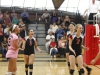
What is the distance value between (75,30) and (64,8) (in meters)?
17.5

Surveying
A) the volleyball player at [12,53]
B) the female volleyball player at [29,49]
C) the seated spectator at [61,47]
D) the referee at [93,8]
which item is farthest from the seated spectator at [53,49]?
the volleyball player at [12,53]

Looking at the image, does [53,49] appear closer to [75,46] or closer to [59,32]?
[59,32]

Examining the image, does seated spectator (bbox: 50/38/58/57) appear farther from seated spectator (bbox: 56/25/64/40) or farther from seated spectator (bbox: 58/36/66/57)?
seated spectator (bbox: 56/25/64/40)

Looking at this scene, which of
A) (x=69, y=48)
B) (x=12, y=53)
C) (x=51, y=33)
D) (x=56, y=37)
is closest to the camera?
(x=12, y=53)

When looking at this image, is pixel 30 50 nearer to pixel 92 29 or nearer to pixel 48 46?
pixel 92 29

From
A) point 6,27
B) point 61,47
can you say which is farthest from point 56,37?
point 6,27

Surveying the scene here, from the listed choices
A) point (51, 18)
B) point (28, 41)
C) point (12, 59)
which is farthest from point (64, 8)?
point (12, 59)

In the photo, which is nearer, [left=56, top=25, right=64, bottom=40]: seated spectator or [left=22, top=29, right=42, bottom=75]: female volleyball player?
[left=22, top=29, right=42, bottom=75]: female volleyball player

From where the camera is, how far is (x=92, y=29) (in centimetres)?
1452

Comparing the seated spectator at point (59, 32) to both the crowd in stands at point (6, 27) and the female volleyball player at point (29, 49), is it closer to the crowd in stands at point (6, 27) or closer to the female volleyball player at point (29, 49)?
the crowd in stands at point (6, 27)

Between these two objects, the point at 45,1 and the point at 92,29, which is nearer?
the point at 92,29

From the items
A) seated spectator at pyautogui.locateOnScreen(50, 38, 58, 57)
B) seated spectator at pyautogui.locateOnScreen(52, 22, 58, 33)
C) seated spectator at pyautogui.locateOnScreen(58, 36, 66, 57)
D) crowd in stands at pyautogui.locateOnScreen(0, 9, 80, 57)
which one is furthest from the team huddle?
seated spectator at pyautogui.locateOnScreen(52, 22, 58, 33)

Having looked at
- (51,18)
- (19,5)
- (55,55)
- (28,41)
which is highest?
(19,5)

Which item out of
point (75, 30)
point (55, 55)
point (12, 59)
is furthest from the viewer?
point (55, 55)
